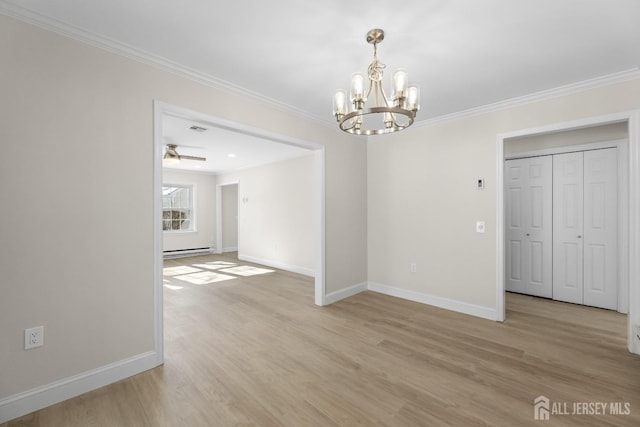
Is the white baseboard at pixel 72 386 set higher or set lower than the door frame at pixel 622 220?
lower

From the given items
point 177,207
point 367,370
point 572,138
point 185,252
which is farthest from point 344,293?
point 177,207

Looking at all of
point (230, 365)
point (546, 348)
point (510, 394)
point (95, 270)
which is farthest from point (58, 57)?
point (546, 348)

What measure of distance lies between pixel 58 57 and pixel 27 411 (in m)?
2.31

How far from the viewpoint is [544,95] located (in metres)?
2.88

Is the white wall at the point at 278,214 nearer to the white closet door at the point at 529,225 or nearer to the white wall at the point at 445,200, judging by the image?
the white wall at the point at 445,200

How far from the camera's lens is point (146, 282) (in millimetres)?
2232

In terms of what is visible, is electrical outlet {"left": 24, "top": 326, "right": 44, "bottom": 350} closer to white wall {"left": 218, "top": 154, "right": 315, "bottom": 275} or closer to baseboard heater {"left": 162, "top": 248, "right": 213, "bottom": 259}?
white wall {"left": 218, "top": 154, "right": 315, "bottom": 275}

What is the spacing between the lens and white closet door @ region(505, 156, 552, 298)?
157 inches

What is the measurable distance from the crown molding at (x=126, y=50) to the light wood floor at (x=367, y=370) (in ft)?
8.15

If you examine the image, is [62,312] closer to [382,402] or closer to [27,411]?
[27,411]

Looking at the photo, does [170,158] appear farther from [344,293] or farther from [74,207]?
[344,293]

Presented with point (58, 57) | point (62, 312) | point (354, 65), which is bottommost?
Answer: point (62, 312)

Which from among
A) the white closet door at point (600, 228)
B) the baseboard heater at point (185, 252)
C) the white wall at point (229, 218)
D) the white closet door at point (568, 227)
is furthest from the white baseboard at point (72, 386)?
the white wall at point (229, 218)

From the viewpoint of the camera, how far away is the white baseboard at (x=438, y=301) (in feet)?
10.8
